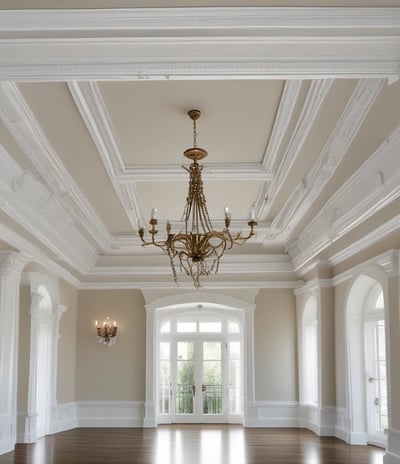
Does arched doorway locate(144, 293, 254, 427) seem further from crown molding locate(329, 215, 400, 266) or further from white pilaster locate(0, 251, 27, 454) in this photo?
white pilaster locate(0, 251, 27, 454)

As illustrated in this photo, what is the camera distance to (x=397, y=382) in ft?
27.4

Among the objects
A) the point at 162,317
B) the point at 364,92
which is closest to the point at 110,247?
the point at 162,317

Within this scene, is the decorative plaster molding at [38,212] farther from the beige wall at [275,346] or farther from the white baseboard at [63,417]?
the beige wall at [275,346]

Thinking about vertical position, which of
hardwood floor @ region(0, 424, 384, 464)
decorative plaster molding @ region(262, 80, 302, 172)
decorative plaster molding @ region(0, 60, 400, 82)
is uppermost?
decorative plaster molding @ region(262, 80, 302, 172)

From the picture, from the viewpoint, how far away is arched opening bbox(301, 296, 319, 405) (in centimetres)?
1318

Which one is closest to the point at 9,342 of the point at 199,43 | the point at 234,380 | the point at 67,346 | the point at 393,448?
the point at 67,346

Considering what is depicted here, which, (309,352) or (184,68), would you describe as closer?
(184,68)

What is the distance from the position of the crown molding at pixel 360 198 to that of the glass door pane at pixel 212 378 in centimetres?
435

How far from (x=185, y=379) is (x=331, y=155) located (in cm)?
868

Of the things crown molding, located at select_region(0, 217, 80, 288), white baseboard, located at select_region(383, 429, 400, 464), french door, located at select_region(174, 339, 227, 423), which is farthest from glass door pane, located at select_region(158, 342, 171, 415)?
white baseboard, located at select_region(383, 429, 400, 464)

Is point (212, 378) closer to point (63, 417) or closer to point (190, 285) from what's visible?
point (190, 285)

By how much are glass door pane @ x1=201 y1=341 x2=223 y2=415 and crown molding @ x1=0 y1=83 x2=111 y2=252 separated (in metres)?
5.12

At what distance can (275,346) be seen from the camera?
13773 mm

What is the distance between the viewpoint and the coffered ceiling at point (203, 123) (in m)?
4.07
